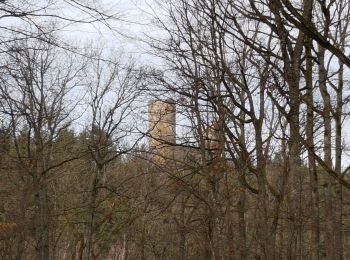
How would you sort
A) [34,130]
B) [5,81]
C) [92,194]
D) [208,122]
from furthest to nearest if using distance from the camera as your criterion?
1. [92,194]
2. [34,130]
3. [208,122]
4. [5,81]

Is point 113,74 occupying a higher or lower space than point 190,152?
higher

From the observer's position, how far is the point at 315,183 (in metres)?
13.2

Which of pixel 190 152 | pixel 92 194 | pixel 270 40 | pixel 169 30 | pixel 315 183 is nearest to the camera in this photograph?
pixel 270 40

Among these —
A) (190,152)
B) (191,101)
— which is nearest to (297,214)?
(190,152)

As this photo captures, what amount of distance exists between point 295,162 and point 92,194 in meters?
14.1

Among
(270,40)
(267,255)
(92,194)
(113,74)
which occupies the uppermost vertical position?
(113,74)

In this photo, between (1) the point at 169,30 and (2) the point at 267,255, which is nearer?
(2) the point at 267,255

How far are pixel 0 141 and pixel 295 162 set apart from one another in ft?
23.1

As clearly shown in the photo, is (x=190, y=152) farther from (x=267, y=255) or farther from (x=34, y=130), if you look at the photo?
(x=34, y=130)

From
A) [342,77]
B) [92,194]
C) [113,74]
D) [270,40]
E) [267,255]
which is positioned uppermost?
[113,74]

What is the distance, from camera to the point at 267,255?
7.43 m

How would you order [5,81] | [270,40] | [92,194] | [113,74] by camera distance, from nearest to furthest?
1. [5,81]
2. [270,40]
3. [92,194]
4. [113,74]

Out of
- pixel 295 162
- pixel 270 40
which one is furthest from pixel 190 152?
pixel 295 162

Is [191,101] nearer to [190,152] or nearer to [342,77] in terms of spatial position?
[190,152]
